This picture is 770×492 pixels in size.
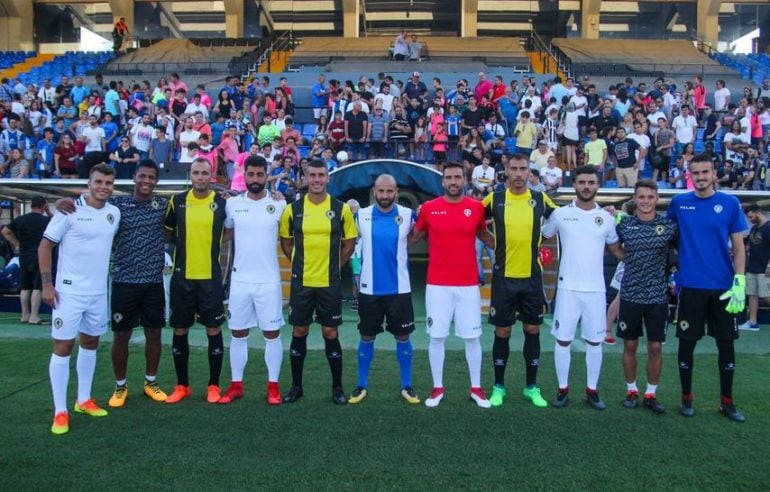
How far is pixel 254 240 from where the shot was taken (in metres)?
5.55

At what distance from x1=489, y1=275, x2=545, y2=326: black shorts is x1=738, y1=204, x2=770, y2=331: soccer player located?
5.81 metres

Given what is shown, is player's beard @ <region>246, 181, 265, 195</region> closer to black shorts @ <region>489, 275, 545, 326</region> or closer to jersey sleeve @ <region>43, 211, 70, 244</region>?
jersey sleeve @ <region>43, 211, 70, 244</region>

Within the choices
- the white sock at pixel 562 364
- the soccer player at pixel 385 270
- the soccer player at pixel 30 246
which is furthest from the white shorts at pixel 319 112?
the white sock at pixel 562 364

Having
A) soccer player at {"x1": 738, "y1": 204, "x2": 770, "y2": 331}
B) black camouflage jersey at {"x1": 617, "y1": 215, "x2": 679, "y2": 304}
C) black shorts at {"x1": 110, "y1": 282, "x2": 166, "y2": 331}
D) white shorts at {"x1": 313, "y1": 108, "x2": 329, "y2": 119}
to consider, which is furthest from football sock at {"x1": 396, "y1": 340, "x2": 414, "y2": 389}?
white shorts at {"x1": 313, "y1": 108, "x2": 329, "y2": 119}

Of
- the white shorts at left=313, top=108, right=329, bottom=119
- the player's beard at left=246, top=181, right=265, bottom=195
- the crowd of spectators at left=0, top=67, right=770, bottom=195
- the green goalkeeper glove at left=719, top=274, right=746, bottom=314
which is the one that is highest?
the white shorts at left=313, top=108, right=329, bottom=119

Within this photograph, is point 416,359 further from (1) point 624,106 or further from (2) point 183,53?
(2) point 183,53

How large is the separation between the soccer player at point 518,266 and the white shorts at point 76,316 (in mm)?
2987

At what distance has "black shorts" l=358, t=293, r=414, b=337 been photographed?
5.62 meters

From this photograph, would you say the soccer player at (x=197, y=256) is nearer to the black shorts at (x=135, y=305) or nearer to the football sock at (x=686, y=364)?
the black shorts at (x=135, y=305)

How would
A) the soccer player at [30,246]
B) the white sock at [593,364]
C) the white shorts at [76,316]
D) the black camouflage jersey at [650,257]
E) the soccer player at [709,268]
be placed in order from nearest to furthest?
the white shorts at [76,316] < the soccer player at [709,268] < the black camouflage jersey at [650,257] < the white sock at [593,364] < the soccer player at [30,246]

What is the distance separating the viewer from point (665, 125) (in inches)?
535

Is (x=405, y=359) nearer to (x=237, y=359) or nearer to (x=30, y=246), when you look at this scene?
(x=237, y=359)

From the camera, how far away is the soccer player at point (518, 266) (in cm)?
553

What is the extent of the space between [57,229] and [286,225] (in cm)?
168
